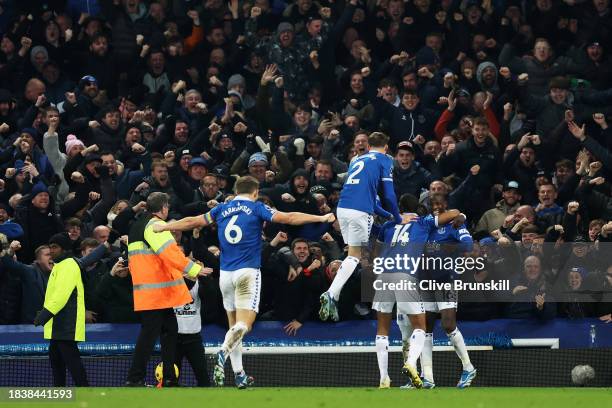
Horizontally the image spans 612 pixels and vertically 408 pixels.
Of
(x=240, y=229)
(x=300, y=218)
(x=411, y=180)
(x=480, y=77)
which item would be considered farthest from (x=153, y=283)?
(x=480, y=77)

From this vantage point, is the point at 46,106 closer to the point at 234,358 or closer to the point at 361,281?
the point at 361,281

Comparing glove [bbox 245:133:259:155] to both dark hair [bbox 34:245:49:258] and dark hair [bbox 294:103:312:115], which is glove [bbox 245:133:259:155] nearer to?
dark hair [bbox 294:103:312:115]

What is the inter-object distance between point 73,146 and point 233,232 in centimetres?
761

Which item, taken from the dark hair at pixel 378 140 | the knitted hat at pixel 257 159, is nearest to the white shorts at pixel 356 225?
the dark hair at pixel 378 140

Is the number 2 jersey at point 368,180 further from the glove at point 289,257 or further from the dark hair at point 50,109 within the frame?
the dark hair at point 50,109

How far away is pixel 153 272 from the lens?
53.7 ft

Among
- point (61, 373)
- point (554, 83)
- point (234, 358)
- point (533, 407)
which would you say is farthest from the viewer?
point (554, 83)

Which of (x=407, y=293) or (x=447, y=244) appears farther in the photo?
(x=447, y=244)

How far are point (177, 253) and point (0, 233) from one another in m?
5.30

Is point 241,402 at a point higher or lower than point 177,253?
lower

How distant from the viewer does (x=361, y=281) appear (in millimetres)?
19641

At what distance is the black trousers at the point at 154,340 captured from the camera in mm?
16250

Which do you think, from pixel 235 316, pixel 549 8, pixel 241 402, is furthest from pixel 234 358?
pixel 549 8

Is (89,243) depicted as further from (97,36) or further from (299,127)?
(97,36)
